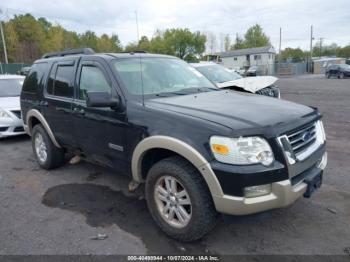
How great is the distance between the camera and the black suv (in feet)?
8.70

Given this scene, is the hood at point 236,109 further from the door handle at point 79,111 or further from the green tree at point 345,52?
the green tree at point 345,52

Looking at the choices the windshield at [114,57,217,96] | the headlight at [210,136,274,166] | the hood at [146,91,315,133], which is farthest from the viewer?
the windshield at [114,57,217,96]

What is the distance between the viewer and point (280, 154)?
8.80ft

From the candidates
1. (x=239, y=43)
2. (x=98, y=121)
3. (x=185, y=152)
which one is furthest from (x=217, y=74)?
(x=239, y=43)

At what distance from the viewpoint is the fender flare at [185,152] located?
2.70 meters

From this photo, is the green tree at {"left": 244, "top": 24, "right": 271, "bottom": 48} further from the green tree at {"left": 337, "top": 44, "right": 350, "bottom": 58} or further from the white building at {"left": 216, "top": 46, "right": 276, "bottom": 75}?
the green tree at {"left": 337, "top": 44, "right": 350, "bottom": 58}

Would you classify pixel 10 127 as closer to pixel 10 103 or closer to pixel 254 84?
pixel 10 103

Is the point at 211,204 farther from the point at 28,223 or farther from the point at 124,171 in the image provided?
the point at 28,223

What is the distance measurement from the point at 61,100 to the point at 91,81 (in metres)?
0.74

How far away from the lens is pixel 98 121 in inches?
151

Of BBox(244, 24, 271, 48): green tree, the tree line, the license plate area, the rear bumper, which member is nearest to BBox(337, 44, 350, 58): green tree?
BBox(244, 24, 271, 48): green tree

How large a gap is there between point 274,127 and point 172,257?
1.50 metres

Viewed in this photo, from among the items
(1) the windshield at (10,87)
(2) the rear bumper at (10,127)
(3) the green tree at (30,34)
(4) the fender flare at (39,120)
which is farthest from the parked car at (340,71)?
(3) the green tree at (30,34)

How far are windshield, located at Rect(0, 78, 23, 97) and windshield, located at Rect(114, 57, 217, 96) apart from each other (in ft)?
18.8
